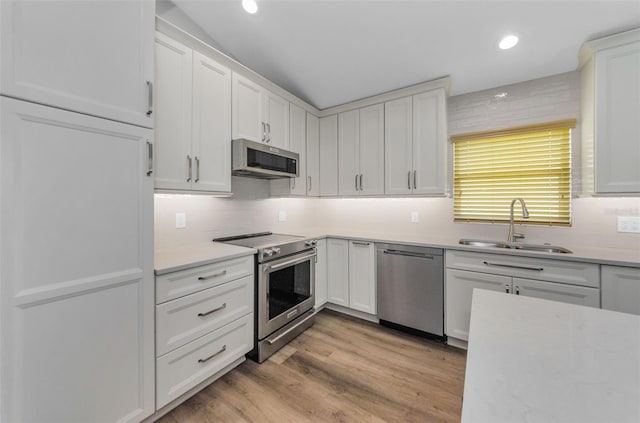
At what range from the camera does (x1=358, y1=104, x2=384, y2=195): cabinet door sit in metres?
2.91

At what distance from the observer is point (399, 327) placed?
259 cm

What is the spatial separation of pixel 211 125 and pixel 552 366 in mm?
2313

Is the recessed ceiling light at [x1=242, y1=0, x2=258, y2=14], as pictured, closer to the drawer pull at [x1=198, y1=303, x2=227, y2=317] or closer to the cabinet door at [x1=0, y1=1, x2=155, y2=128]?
the cabinet door at [x1=0, y1=1, x2=155, y2=128]

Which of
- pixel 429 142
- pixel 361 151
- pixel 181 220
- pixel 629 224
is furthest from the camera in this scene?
pixel 361 151

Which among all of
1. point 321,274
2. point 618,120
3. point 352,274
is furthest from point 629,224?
point 321,274

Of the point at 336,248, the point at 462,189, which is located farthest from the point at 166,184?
the point at 462,189

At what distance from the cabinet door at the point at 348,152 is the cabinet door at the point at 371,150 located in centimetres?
5

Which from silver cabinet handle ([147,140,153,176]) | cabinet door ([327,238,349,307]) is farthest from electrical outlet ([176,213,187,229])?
cabinet door ([327,238,349,307])

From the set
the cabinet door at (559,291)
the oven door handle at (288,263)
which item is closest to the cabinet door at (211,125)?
the oven door handle at (288,263)

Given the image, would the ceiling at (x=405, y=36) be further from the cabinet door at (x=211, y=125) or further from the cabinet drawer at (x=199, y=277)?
the cabinet drawer at (x=199, y=277)

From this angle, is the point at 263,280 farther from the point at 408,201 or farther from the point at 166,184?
the point at 408,201

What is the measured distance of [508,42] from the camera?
2082 millimetres

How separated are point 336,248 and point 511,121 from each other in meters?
2.20

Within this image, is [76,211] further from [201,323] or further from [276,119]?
[276,119]
